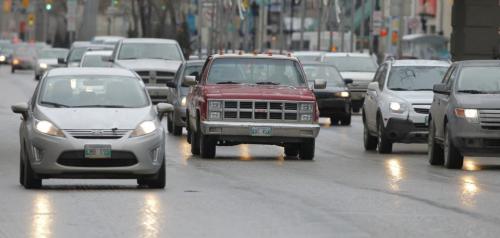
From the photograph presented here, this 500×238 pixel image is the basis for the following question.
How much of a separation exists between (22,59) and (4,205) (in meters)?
79.8

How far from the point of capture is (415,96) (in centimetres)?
2892

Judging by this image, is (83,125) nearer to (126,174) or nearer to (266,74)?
(126,174)

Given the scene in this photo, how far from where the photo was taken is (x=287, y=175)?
2273cm

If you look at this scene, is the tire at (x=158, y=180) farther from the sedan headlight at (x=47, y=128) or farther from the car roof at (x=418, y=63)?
the car roof at (x=418, y=63)

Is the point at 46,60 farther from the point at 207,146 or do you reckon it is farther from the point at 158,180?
the point at 158,180

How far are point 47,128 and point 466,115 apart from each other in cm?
773

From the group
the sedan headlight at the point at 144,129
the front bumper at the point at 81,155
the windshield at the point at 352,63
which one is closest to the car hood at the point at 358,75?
the windshield at the point at 352,63

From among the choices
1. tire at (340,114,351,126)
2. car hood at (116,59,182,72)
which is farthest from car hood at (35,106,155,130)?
car hood at (116,59,182,72)

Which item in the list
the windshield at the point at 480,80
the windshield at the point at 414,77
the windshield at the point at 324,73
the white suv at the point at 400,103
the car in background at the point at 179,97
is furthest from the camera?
the windshield at the point at 324,73

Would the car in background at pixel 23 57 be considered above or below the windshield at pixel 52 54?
below

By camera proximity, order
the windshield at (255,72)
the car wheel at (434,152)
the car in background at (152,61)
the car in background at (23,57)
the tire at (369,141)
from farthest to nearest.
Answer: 1. the car in background at (23,57)
2. the car in background at (152,61)
3. the tire at (369,141)
4. the windshield at (255,72)
5. the car wheel at (434,152)

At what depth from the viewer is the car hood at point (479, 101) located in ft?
80.1

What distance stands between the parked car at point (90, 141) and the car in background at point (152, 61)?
22667 millimetres

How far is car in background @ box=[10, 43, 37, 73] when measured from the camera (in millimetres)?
94250
